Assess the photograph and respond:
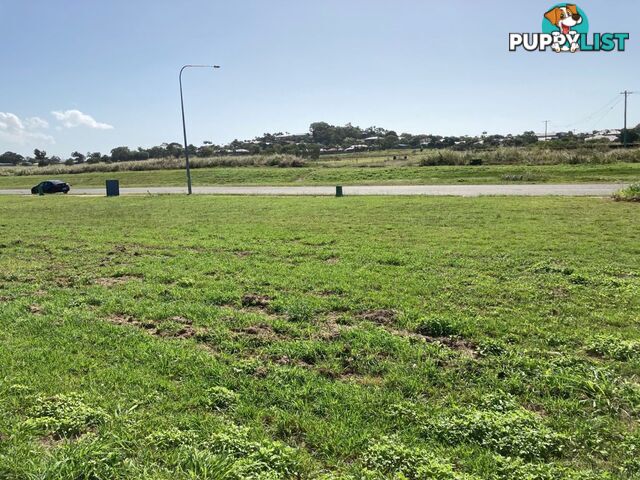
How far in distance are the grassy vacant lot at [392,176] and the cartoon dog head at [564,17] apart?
31.6ft

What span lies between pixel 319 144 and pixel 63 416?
118 m

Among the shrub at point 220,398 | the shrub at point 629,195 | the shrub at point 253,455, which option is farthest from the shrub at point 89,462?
the shrub at point 629,195

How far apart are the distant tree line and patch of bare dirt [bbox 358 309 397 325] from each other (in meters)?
60.2

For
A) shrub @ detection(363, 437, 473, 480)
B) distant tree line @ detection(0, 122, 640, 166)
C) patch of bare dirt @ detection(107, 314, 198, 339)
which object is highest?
distant tree line @ detection(0, 122, 640, 166)

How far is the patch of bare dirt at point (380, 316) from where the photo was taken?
528 centimetres

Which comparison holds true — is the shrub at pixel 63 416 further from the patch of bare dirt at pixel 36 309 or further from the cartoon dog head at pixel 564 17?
the cartoon dog head at pixel 564 17

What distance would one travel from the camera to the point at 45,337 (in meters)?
4.87

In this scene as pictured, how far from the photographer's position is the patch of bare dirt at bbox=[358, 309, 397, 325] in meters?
5.28

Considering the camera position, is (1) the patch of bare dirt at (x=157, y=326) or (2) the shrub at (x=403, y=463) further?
(1) the patch of bare dirt at (x=157, y=326)

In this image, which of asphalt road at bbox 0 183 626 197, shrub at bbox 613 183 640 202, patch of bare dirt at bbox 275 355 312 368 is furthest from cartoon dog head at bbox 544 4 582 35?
patch of bare dirt at bbox 275 355 312 368

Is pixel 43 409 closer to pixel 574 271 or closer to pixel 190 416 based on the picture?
pixel 190 416

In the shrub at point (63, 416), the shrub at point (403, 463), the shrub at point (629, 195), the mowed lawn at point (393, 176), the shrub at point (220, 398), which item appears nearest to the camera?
the shrub at point (403, 463)

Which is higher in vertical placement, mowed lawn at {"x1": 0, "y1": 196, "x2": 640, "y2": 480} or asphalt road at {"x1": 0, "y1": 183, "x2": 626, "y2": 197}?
asphalt road at {"x1": 0, "y1": 183, "x2": 626, "y2": 197}

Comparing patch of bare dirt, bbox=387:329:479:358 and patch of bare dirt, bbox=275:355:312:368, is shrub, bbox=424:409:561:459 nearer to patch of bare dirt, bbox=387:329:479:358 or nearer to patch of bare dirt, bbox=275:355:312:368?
patch of bare dirt, bbox=387:329:479:358
